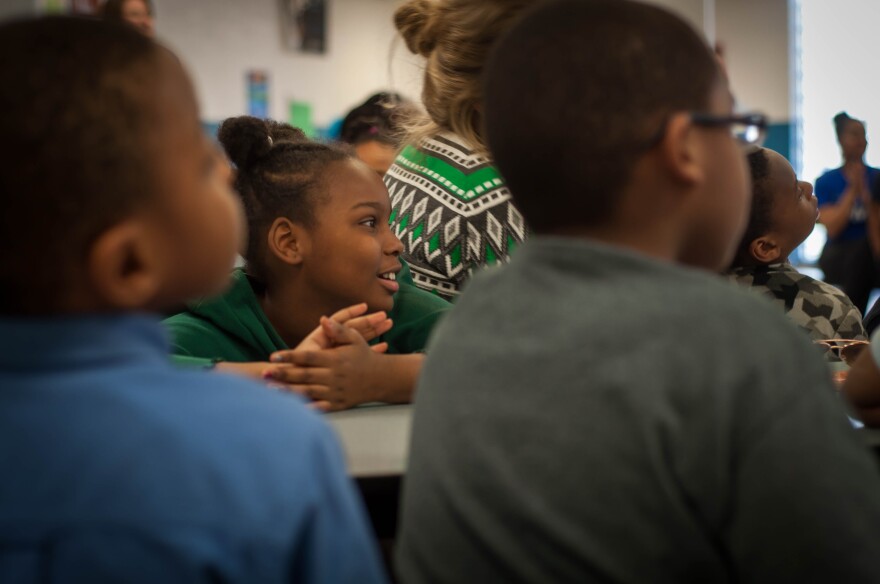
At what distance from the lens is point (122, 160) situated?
687 millimetres

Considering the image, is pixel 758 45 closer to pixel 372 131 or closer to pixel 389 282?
pixel 372 131

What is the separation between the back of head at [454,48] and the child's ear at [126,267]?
3.79 feet

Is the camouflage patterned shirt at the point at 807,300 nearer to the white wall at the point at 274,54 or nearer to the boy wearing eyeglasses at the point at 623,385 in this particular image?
the boy wearing eyeglasses at the point at 623,385

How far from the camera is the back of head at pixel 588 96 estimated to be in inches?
36.1

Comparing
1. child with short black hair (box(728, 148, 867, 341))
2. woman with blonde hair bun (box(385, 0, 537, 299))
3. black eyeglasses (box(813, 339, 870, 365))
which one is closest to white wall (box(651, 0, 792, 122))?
child with short black hair (box(728, 148, 867, 341))

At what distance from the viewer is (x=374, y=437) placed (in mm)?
1177

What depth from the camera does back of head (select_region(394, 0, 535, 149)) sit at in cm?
179

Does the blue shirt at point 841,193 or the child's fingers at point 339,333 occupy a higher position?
the child's fingers at point 339,333

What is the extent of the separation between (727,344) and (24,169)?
0.52 metres

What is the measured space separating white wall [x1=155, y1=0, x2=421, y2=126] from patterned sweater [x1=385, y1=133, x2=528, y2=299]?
3.99 metres

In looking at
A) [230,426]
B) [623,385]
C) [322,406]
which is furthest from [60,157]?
[322,406]

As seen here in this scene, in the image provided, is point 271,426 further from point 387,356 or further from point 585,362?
point 387,356

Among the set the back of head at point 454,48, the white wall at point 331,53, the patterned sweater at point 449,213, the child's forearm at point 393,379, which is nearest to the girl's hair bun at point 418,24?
the back of head at point 454,48

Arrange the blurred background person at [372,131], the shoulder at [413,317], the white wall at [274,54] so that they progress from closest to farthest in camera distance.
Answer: the shoulder at [413,317] < the blurred background person at [372,131] < the white wall at [274,54]
